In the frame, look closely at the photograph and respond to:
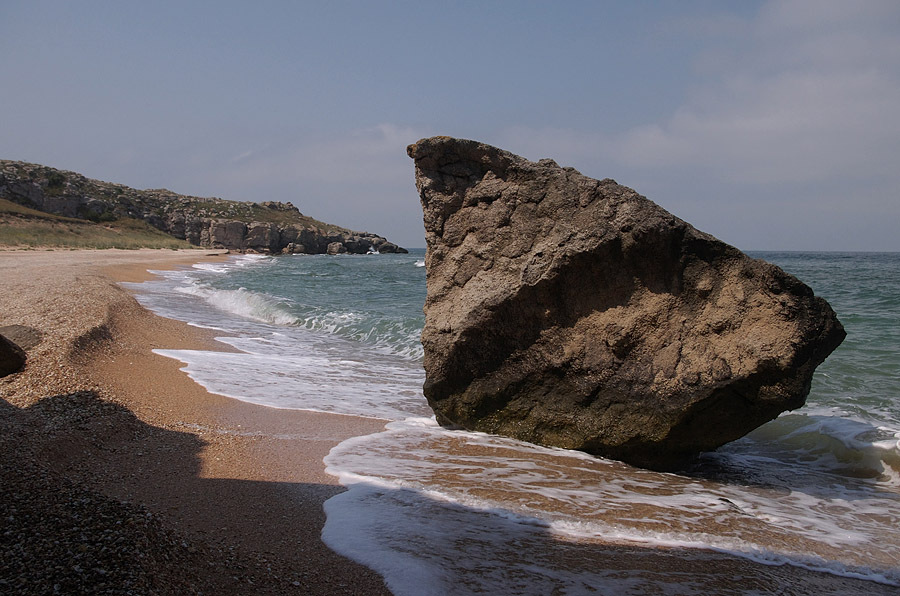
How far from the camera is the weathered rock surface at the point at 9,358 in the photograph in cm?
515

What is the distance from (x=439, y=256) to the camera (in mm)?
6266

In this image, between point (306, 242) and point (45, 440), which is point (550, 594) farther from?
point (306, 242)

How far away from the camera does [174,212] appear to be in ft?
249

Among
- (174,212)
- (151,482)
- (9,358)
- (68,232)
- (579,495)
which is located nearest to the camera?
(151,482)

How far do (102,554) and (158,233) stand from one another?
75.6 m

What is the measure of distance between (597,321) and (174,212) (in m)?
79.5

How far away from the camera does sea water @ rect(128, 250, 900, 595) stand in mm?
3230

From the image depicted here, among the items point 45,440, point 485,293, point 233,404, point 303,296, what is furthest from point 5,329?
point 303,296

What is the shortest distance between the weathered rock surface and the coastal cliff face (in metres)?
69.0

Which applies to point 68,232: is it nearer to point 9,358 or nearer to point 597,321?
point 9,358

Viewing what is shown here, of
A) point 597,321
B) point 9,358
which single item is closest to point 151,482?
point 9,358

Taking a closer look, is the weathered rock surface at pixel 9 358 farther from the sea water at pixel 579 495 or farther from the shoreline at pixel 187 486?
the sea water at pixel 579 495

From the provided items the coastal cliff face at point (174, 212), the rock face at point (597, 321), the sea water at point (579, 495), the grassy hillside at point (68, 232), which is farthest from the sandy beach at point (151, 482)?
the coastal cliff face at point (174, 212)

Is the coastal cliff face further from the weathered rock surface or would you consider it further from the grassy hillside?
the weathered rock surface
